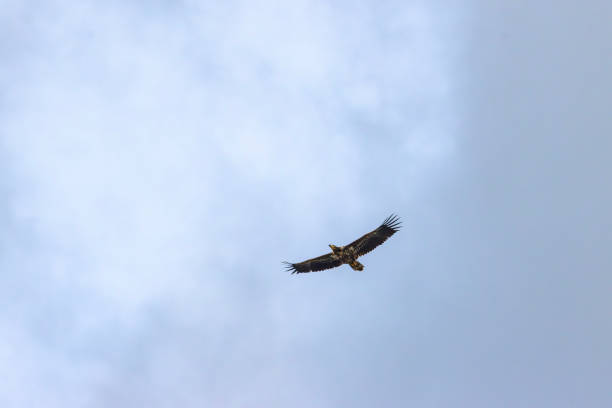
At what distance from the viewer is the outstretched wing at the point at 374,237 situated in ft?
180

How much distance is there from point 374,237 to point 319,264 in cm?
724

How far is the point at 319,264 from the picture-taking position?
58688 millimetres

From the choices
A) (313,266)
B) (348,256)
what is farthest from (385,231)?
(313,266)

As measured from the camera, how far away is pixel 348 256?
56531mm

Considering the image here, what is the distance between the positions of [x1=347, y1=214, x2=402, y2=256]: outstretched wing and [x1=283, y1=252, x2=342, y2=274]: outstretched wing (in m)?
2.58

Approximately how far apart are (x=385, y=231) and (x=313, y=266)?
30.8 ft

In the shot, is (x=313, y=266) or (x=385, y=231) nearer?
(x=385, y=231)

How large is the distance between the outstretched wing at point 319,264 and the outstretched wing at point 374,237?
258 cm

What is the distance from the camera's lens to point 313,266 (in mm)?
59031

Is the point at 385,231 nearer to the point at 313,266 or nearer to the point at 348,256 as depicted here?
the point at 348,256

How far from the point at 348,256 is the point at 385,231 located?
4.86 meters

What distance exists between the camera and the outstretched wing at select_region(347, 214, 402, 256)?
A: 54781mm

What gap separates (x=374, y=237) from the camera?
5553cm

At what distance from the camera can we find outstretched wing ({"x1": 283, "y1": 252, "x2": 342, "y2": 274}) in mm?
57375
